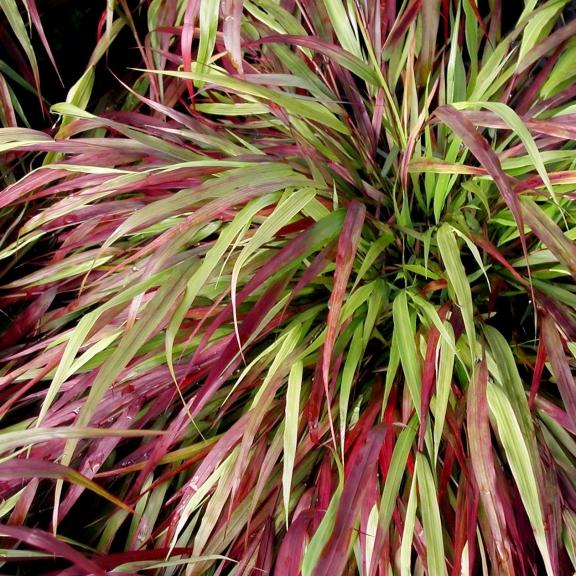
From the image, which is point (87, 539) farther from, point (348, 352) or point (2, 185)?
point (2, 185)

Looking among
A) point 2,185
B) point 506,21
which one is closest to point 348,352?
point 2,185

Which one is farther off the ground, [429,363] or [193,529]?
[429,363]

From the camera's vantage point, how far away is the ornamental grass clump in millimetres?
800

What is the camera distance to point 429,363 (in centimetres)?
83

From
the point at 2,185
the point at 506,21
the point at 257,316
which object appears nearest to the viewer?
the point at 257,316

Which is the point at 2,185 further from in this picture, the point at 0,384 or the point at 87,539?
the point at 87,539

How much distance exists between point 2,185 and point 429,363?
2.64 feet

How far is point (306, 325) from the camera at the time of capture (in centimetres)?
96

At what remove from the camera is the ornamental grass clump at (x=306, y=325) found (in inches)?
31.5

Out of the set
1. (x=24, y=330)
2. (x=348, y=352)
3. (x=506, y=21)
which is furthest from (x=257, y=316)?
(x=506, y=21)

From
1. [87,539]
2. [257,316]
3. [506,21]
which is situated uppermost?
[506,21]

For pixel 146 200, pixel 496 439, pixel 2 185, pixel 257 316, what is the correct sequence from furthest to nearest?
pixel 2 185 < pixel 146 200 < pixel 496 439 < pixel 257 316

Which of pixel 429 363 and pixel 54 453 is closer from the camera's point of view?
pixel 429 363

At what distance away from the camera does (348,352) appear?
0.95 meters
